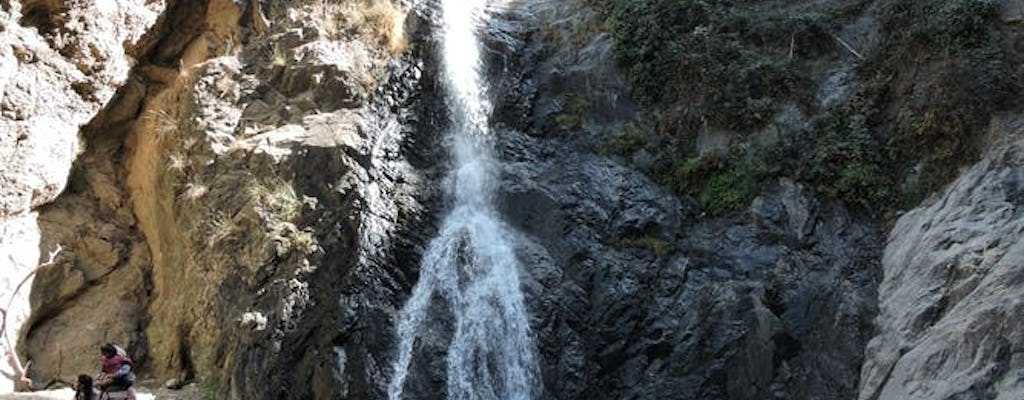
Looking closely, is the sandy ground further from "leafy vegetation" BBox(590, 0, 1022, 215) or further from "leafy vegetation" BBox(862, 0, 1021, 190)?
"leafy vegetation" BBox(862, 0, 1021, 190)

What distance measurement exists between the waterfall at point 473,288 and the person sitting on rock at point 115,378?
3.22 m

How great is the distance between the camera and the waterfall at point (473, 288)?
35.9 ft

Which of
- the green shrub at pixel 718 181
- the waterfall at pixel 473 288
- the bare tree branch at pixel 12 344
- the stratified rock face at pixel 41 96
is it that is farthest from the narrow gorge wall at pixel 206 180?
the green shrub at pixel 718 181

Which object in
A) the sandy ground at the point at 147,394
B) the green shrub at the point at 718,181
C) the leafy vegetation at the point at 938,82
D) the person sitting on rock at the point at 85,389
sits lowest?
the sandy ground at the point at 147,394

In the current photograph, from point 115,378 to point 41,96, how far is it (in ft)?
17.9

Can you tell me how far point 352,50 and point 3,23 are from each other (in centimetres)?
531

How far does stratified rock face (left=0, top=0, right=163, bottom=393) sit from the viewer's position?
11797 mm

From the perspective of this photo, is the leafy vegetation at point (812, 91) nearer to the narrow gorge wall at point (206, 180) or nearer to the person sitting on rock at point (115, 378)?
the narrow gorge wall at point (206, 180)

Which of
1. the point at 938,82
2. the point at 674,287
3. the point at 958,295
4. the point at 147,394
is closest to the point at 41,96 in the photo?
the point at 147,394

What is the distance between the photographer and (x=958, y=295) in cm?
907

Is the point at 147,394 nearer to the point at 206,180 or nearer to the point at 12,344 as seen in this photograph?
the point at 12,344

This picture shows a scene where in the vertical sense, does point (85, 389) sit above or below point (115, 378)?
below

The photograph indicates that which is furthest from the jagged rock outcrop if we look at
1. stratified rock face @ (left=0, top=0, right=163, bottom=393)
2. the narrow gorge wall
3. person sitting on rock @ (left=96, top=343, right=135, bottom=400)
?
stratified rock face @ (left=0, top=0, right=163, bottom=393)

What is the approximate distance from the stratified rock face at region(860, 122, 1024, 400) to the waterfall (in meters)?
4.75
